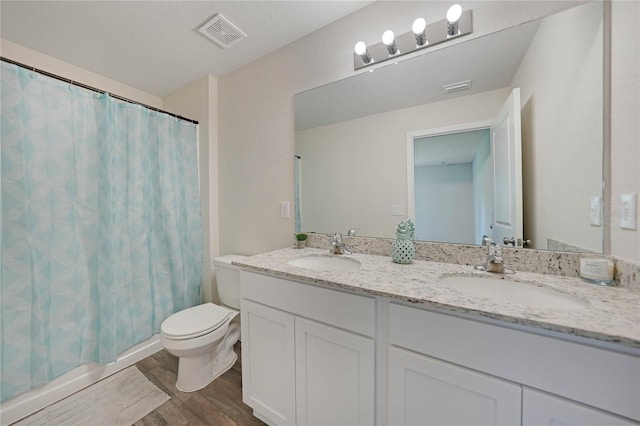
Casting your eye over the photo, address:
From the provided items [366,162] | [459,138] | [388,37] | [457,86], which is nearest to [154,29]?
[388,37]

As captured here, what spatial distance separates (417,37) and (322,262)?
133 cm

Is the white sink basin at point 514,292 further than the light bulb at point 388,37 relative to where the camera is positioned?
No

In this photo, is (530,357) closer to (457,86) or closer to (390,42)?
(457,86)

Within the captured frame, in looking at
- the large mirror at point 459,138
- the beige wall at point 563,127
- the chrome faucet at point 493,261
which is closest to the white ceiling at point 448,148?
the large mirror at point 459,138

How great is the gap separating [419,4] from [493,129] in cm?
77

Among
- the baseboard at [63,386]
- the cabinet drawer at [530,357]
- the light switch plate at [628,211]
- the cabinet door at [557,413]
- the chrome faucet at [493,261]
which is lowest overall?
the baseboard at [63,386]

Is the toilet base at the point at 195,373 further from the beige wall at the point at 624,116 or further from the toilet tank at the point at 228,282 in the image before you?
the beige wall at the point at 624,116

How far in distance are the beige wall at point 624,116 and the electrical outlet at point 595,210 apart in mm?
32

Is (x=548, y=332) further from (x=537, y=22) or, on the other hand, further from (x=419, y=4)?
(x=419, y=4)

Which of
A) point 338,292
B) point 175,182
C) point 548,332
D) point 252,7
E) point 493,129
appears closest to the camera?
point 548,332

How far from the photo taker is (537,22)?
99 centimetres

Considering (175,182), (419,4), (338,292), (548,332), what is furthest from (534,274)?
(175,182)

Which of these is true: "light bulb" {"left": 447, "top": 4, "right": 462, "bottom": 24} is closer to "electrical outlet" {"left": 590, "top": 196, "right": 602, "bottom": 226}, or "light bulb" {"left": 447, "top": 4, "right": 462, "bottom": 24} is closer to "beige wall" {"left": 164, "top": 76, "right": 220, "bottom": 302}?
"electrical outlet" {"left": 590, "top": 196, "right": 602, "bottom": 226}

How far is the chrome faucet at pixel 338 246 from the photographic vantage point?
4.66ft
